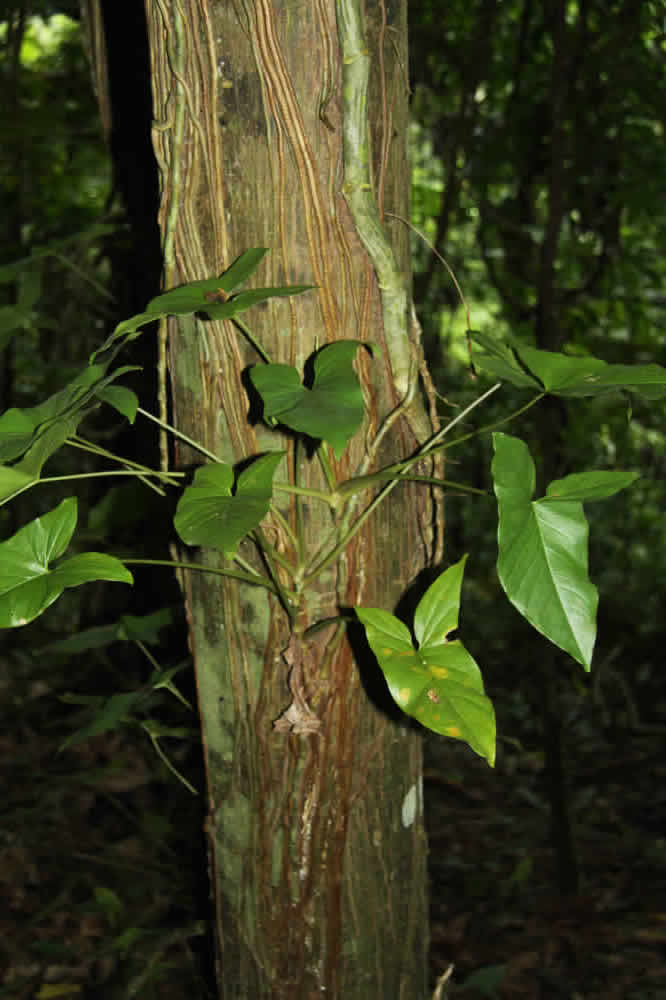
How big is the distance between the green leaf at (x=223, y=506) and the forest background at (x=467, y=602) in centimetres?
64

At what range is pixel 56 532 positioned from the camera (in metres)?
0.80

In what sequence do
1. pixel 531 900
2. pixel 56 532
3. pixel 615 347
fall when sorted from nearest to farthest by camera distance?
pixel 56 532
pixel 531 900
pixel 615 347

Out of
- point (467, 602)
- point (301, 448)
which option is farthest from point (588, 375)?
point (467, 602)

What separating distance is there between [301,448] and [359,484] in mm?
69

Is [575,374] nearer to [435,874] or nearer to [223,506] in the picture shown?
[223,506]

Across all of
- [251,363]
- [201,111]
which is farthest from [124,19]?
[251,363]

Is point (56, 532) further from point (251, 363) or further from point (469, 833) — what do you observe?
point (469, 833)

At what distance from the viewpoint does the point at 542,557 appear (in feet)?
2.43

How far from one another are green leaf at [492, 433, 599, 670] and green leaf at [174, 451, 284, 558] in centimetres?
19

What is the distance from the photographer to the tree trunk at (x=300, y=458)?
84 cm

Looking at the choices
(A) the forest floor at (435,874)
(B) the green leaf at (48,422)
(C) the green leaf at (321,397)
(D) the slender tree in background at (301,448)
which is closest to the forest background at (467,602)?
(A) the forest floor at (435,874)

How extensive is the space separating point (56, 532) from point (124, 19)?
1089mm

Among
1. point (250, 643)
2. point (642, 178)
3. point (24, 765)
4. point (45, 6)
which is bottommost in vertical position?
point (24, 765)

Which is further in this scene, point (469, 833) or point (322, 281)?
point (469, 833)
